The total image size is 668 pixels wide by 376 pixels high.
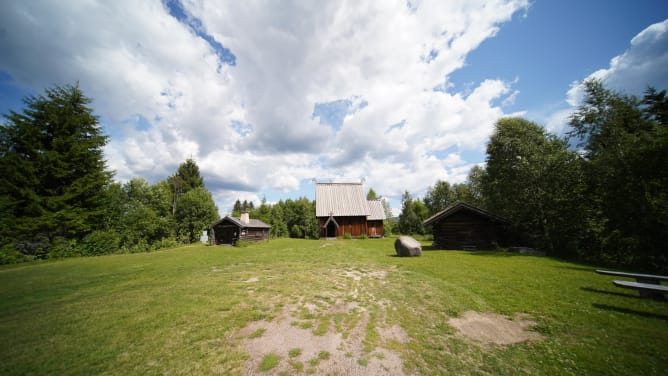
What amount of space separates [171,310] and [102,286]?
5912 millimetres

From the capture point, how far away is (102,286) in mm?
8578

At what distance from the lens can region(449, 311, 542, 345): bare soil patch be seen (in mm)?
4398

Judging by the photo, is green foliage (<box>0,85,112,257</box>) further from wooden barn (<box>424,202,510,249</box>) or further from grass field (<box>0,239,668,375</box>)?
wooden barn (<box>424,202,510,249</box>)

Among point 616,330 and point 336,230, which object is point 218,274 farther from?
point 336,230

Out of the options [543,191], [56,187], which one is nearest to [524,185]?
[543,191]

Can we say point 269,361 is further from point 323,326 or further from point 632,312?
point 632,312

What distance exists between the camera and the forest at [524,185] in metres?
11.2

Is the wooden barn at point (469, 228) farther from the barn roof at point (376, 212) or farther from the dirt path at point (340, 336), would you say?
the barn roof at point (376, 212)

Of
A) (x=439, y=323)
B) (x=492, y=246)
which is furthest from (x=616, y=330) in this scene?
(x=492, y=246)

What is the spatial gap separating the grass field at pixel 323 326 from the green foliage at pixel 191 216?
103ft

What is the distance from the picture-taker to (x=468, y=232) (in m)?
19.0

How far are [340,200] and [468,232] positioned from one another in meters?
20.0

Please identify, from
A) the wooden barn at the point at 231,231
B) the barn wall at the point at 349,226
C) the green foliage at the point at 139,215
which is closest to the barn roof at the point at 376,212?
the barn wall at the point at 349,226

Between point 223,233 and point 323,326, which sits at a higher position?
point 223,233
